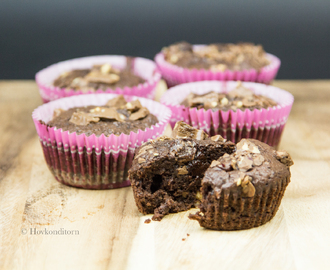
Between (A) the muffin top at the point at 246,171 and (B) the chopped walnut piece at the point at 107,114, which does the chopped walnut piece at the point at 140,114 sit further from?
(A) the muffin top at the point at 246,171

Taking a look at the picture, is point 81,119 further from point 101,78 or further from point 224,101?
point 224,101

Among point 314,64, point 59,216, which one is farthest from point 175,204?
point 314,64

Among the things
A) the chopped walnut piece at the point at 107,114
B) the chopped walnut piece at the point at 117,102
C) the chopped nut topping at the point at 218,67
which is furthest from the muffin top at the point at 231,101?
the chopped nut topping at the point at 218,67

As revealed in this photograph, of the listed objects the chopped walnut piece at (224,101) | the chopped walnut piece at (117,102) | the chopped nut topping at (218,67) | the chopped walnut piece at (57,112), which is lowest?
the chopped walnut piece at (57,112)

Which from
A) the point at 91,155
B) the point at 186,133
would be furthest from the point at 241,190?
the point at 91,155

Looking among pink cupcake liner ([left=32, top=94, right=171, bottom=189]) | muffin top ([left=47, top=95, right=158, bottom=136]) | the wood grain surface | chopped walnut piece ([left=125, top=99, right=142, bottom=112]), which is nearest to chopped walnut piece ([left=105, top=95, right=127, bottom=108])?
muffin top ([left=47, top=95, right=158, bottom=136])

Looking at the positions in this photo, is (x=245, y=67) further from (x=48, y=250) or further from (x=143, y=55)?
(x=48, y=250)

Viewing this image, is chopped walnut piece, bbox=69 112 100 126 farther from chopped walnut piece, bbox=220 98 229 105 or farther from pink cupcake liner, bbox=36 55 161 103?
chopped walnut piece, bbox=220 98 229 105
